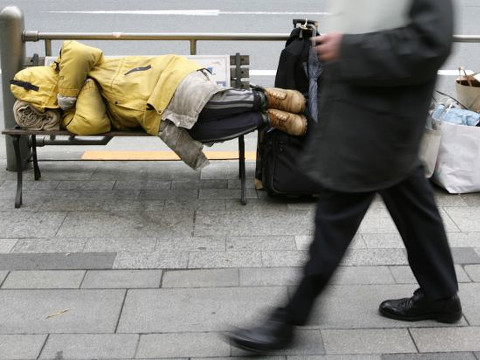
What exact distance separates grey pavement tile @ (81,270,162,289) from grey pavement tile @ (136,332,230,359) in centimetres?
54

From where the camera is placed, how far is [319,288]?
3023mm

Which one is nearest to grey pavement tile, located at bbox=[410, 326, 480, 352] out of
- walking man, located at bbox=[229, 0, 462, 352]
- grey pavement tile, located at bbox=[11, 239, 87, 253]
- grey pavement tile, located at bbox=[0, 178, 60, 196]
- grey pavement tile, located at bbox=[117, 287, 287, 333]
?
walking man, located at bbox=[229, 0, 462, 352]

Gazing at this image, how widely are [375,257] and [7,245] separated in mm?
2102

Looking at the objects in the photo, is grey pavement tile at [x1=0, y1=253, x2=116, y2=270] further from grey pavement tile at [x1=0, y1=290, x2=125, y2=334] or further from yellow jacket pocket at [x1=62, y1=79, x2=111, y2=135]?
yellow jacket pocket at [x1=62, y1=79, x2=111, y2=135]

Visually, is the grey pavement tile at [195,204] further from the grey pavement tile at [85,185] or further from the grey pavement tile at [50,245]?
the grey pavement tile at [50,245]

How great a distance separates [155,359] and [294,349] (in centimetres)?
59

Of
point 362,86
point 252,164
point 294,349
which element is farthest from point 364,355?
point 252,164

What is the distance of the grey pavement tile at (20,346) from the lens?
3.14 metres

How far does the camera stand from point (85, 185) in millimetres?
5395

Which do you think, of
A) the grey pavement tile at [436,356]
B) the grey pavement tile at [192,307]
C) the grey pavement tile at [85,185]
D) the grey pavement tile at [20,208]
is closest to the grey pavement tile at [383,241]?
the grey pavement tile at [192,307]

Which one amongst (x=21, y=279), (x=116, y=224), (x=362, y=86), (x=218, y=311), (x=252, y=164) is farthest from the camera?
(x=252, y=164)

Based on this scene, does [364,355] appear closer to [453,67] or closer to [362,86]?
[362,86]

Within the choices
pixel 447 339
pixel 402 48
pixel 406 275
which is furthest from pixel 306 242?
pixel 402 48

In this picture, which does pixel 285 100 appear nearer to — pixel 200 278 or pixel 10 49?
pixel 200 278
